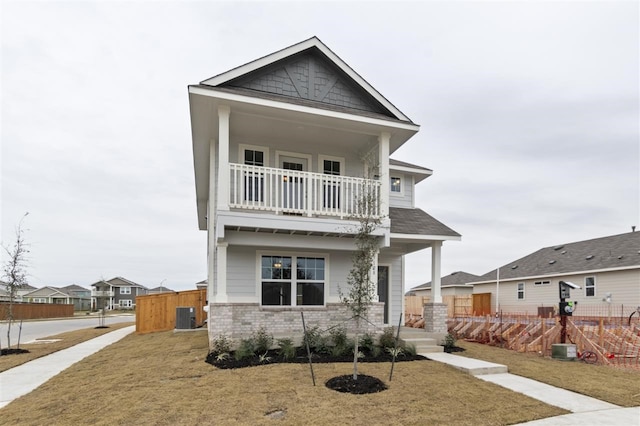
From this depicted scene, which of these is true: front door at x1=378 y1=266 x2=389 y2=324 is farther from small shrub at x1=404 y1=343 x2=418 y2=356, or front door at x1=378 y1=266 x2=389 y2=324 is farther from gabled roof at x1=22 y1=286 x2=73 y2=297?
gabled roof at x1=22 y1=286 x2=73 y2=297

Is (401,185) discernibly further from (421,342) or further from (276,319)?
(276,319)

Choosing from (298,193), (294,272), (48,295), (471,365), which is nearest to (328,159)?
(298,193)

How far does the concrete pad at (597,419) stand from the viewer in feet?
17.5

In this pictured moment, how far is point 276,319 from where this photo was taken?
31.8 feet

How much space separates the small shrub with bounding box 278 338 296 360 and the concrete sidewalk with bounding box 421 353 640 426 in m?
3.55

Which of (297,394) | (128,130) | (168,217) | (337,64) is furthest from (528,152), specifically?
(168,217)

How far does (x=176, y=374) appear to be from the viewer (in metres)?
7.55

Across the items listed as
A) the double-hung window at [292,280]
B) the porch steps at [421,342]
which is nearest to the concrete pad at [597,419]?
the porch steps at [421,342]

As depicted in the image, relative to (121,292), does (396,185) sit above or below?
above

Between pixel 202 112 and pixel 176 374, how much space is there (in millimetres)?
6245

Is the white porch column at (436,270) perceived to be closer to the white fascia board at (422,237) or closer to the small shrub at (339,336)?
the white fascia board at (422,237)

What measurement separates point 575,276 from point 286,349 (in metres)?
20.4

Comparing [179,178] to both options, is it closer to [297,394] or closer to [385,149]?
[385,149]

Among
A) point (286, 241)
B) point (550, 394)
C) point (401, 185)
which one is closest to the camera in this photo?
point (550, 394)
